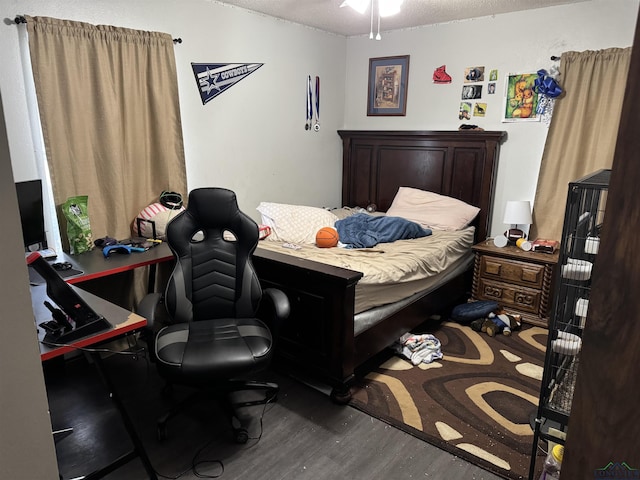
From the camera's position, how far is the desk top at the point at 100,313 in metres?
1.55

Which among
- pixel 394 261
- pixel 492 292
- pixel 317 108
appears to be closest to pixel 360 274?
pixel 394 261

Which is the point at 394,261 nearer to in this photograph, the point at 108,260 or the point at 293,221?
the point at 293,221

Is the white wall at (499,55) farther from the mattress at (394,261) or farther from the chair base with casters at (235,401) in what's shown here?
the chair base with casters at (235,401)

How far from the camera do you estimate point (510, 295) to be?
357cm

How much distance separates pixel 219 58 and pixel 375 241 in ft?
5.89

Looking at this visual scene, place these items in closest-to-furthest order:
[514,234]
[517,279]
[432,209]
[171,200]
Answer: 1. [171,200]
2. [517,279]
3. [514,234]
4. [432,209]

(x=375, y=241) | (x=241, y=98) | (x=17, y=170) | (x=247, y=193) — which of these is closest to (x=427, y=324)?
(x=375, y=241)

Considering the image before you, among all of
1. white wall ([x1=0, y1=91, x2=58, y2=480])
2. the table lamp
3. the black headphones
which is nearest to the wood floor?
the black headphones

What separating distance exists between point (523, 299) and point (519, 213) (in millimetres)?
674

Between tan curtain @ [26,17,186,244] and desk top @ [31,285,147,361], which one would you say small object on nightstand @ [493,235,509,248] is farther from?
desk top @ [31,285,147,361]

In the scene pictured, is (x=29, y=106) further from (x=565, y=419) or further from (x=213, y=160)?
(x=565, y=419)

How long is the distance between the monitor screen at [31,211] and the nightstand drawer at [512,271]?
308 centimetres

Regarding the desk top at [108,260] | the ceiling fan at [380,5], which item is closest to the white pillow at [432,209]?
the ceiling fan at [380,5]

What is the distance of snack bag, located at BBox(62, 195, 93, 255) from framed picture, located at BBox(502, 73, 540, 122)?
128 inches
